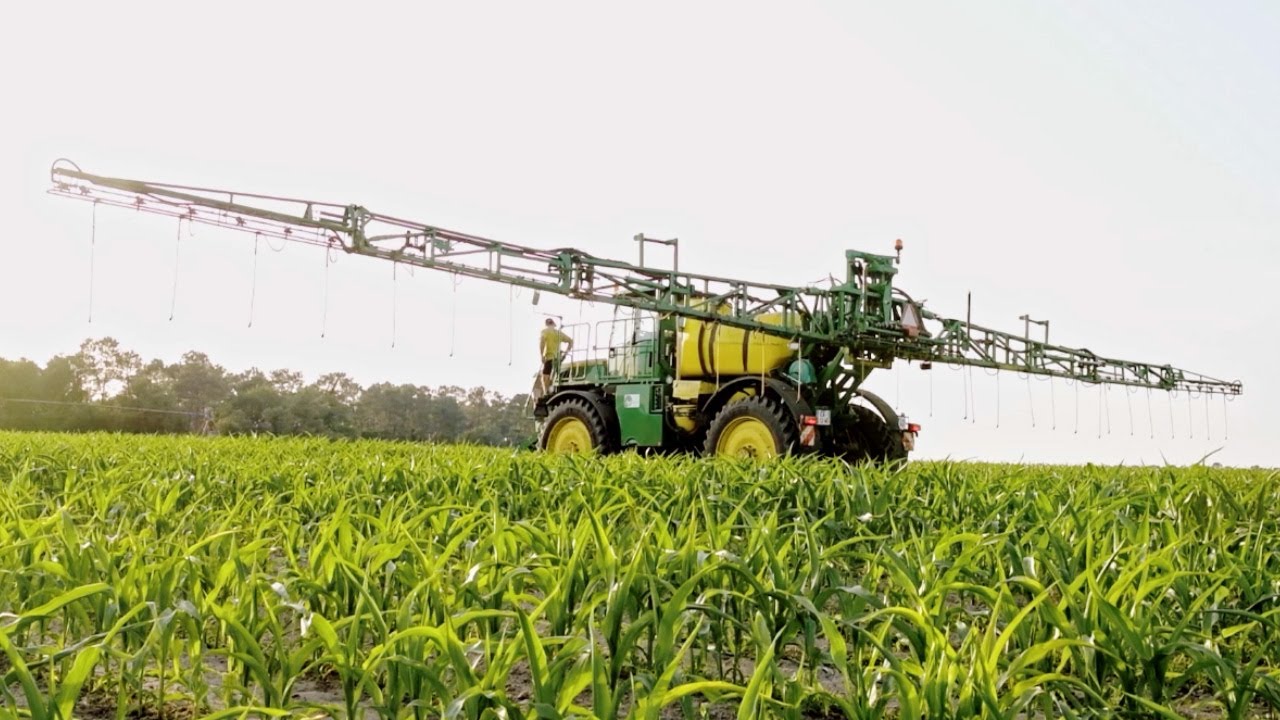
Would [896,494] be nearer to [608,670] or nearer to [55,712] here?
[608,670]

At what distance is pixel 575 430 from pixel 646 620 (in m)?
13.2

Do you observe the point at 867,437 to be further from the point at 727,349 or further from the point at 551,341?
the point at 551,341

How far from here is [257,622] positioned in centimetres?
250

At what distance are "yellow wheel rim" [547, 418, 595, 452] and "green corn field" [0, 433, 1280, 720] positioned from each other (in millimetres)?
10422

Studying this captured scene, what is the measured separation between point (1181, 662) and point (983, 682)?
4.88ft

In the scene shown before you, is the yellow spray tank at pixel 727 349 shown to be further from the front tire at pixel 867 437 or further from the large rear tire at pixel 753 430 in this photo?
the front tire at pixel 867 437

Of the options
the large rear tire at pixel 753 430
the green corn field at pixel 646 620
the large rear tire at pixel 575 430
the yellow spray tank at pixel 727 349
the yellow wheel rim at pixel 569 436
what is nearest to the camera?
the green corn field at pixel 646 620

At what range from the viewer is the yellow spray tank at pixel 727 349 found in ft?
42.4

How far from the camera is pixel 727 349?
13.2 m

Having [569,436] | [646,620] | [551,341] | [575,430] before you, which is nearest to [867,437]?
[575,430]

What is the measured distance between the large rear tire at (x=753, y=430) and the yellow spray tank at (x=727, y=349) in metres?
0.62

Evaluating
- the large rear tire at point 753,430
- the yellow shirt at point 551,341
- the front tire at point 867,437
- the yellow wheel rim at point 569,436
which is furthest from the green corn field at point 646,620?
the yellow shirt at point 551,341

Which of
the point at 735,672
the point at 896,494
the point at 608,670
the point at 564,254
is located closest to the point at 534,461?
the point at 896,494

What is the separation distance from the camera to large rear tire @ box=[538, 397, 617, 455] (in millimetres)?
14445
